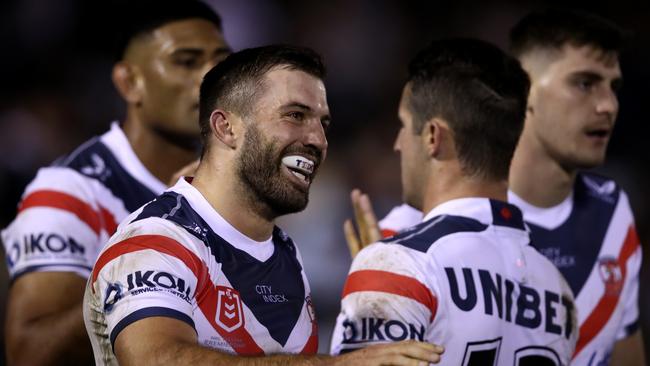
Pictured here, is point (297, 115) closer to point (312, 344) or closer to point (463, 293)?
point (312, 344)

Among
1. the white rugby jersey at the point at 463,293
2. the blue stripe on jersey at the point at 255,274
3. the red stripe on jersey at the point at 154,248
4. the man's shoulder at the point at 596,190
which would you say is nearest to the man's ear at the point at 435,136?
the white rugby jersey at the point at 463,293

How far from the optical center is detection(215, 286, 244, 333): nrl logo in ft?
9.45

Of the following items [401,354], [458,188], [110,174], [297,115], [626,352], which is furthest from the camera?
[626,352]

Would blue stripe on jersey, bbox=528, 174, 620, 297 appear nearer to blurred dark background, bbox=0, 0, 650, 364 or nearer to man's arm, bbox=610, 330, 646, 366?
man's arm, bbox=610, 330, 646, 366

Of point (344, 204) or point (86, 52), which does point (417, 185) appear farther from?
point (86, 52)

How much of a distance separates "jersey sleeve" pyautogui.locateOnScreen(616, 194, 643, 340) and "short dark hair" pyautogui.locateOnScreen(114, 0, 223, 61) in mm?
2156

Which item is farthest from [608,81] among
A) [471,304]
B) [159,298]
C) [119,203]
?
[159,298]

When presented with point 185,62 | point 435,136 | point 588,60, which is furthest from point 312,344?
point 588,60

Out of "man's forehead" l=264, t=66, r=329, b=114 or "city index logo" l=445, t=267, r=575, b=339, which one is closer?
"man's forehead" l=264, t=66, r=329, b=114

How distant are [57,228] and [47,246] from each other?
0.29ft

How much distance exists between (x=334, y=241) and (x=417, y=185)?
4639mm

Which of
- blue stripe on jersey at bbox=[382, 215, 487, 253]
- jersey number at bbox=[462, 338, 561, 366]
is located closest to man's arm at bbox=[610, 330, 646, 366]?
jersey number at bbox=[462, 338, 561, 366]

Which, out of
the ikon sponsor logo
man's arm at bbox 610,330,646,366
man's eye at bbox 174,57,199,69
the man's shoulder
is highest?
man's eye at bbox 174,57,199,69

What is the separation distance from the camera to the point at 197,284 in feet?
9.28
